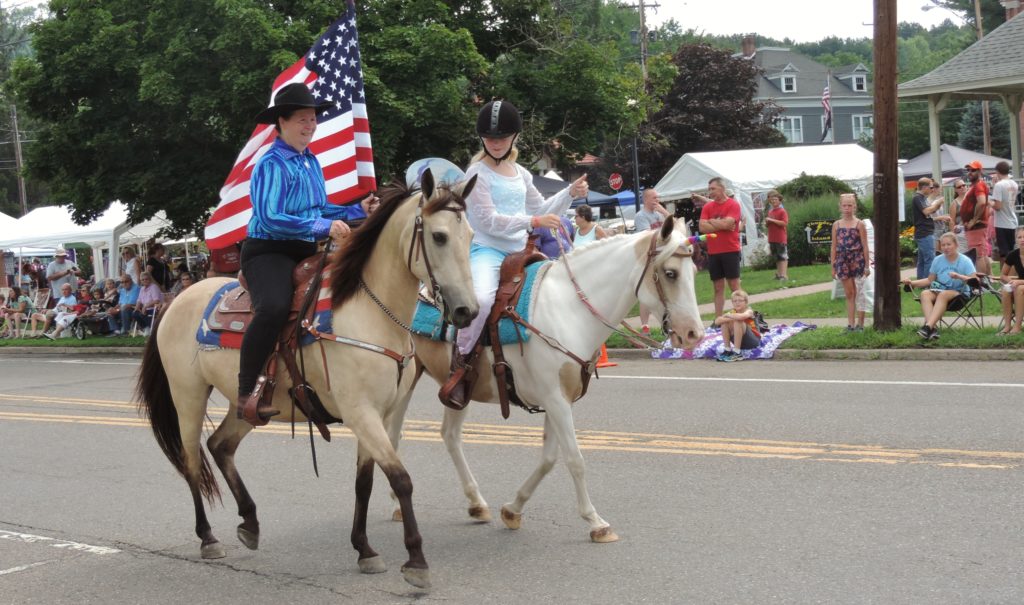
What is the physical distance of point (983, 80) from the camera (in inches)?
1042

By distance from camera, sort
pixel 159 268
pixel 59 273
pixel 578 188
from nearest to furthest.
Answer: pixel 578 188 < pixel 159 268 < pixel 59 273

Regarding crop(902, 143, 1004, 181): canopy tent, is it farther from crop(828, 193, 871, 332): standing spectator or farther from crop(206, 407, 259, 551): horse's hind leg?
crop(206, 407, 259, 551): horse's hind leg

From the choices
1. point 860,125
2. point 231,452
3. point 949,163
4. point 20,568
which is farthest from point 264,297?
point 860,125

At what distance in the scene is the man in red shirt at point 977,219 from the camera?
18.4 m

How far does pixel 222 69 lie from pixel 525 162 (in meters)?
7.30

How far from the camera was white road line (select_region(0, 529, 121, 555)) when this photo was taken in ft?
23.0

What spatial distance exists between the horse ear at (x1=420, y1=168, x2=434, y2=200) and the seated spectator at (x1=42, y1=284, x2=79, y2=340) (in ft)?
80.0

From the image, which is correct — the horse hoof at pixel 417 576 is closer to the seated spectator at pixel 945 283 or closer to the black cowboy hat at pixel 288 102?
the black cowboy hat at pixel 288 102

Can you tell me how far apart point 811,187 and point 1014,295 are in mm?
19164

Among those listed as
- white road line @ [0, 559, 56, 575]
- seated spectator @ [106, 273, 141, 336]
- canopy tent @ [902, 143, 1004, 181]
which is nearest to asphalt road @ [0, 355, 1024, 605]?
white road line @ [0, 559, 56, 575]

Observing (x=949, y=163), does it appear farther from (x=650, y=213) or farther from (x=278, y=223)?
(x=278, y=223)

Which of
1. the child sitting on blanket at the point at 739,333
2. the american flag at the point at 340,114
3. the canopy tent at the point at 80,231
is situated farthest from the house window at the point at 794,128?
the american flag at the point at 340,114

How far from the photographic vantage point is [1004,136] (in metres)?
61.2

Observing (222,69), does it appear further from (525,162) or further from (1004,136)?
(1004,136)
